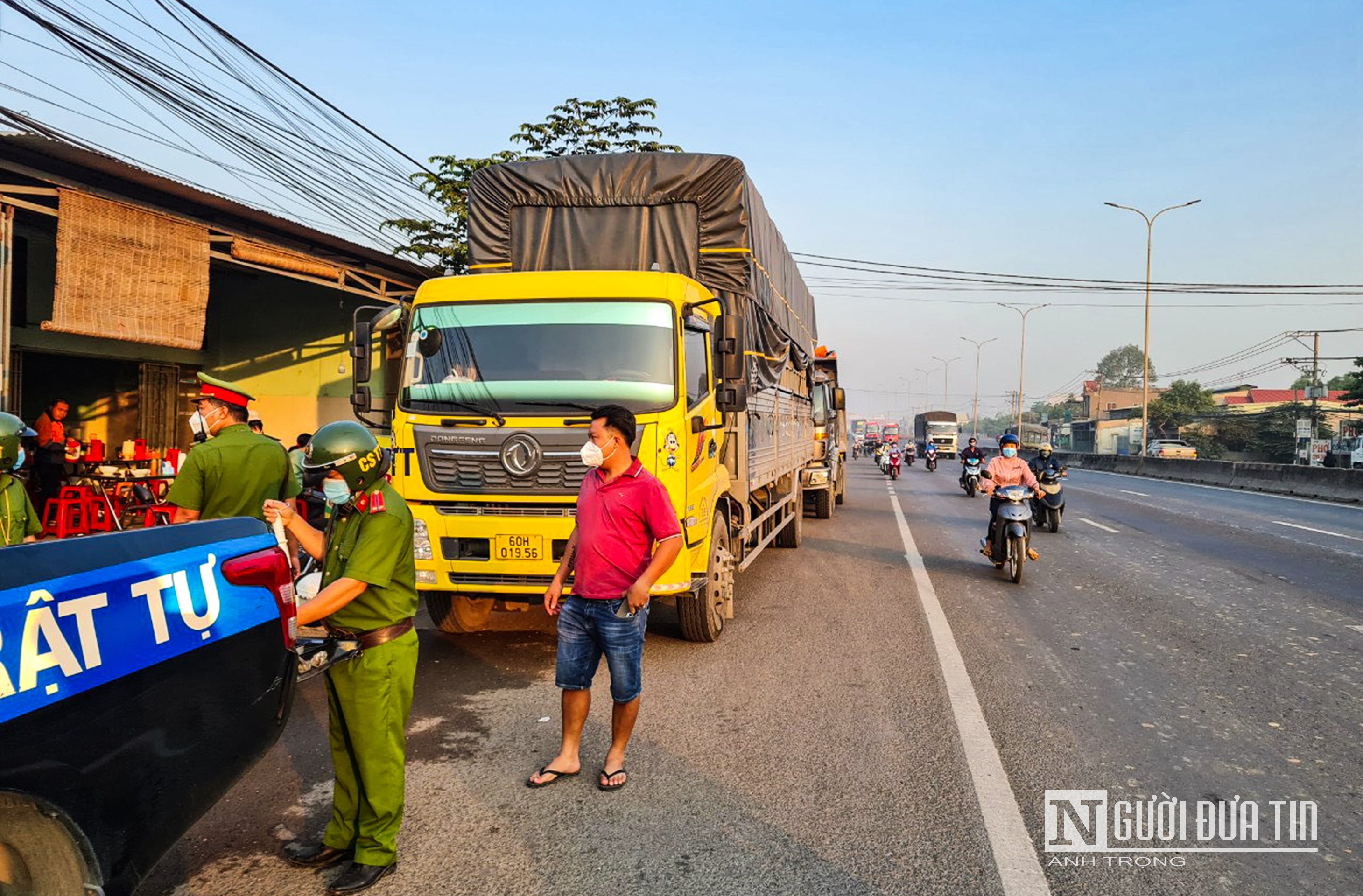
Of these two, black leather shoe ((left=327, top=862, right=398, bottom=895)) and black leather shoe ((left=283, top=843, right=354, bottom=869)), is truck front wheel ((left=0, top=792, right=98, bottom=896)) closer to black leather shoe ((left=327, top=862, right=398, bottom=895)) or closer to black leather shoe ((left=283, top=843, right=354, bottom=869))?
black leather shoe ((left=327, top=862, right=398, bottom=895))

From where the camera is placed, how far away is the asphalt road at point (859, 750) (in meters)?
3.27

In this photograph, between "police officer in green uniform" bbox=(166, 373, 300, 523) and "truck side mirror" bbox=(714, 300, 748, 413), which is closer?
"police officer in green uniform" bbox=(166, 373, 300, 523)

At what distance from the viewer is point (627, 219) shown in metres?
7.94

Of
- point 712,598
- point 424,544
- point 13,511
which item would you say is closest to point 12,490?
point 13,511

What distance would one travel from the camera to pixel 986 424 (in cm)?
19200

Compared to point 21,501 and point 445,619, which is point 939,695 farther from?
point 21,501

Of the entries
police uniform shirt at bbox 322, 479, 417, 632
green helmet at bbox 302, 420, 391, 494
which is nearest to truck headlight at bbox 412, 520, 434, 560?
police uniform shirt at bbox 322, 479, 417, 632

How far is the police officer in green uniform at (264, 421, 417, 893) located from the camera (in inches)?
126

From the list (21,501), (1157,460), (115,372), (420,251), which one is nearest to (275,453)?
(21,501)

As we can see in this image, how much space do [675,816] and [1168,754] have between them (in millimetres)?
2604

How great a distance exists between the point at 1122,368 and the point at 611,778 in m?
165

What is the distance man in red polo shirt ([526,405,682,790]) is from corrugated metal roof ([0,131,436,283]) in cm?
808

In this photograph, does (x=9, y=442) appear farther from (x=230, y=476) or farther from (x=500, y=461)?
(x=500, y=461)

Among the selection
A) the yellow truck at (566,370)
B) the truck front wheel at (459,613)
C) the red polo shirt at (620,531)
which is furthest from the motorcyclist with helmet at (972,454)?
the red polo shirt at (620,531)
